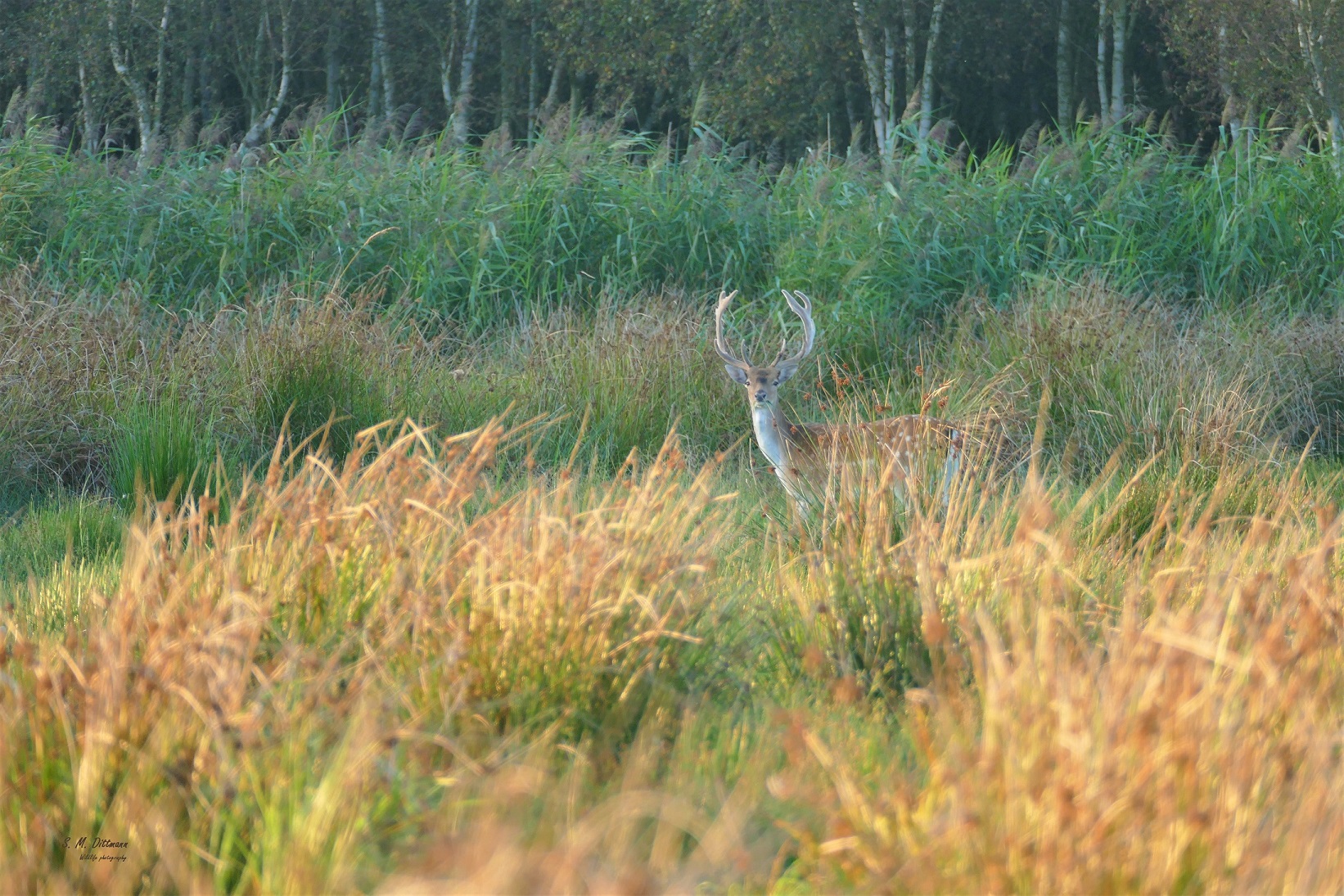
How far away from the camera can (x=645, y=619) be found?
11.2 ft

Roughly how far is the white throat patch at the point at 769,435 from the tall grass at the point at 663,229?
3.19 metres

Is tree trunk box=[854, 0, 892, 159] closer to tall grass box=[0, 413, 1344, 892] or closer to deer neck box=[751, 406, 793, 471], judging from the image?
deer neck box=[751, 406, 793, 471]

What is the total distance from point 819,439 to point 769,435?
0.99ft

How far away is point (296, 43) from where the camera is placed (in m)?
24.7

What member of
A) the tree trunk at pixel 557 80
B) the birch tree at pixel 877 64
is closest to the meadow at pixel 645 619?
the birch tree at pixel 877 64

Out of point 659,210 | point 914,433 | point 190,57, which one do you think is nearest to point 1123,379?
point 914,433

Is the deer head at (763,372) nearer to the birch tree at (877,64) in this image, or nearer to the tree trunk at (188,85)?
the birch tree at (877,64)

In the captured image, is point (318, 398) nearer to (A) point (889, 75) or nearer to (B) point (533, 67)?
(A) point (889, 75)

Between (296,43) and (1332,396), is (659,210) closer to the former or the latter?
(1332,396)

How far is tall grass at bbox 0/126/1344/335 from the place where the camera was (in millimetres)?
10258

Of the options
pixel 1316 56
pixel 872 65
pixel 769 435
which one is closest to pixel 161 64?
pixel 872 65

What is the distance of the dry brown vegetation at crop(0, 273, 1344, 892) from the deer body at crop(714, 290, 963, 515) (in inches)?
16.3

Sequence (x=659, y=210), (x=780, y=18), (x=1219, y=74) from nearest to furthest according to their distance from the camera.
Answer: (x=659, y=210)
(x=1219, y=74)
(x=780, y=18)

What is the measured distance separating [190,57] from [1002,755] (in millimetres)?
24244
